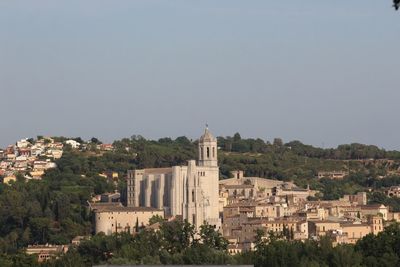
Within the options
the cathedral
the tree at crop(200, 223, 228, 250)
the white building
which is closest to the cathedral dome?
the cathedral

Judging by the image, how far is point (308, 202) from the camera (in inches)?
4560

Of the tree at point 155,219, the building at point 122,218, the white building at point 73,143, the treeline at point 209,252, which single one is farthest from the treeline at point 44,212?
the white building at point 73,143

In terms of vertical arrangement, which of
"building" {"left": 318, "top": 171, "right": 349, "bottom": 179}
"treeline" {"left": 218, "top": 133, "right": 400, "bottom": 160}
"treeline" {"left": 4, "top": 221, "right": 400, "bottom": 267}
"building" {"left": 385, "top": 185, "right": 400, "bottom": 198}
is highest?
"treeline" {"left": 218, "top": 133, "right": 400, "bottom": 160}

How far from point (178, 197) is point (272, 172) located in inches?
1408

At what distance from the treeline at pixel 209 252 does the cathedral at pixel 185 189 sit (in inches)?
477

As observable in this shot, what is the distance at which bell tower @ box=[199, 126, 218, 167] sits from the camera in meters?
104

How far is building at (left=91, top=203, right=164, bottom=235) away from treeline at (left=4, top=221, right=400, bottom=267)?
432 inches

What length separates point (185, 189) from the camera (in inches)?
3932

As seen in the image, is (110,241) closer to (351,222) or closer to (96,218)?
(96,218)

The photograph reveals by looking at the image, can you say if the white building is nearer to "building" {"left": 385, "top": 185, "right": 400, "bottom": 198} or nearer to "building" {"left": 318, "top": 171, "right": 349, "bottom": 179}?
"building" {"left": 318, "top": 171, "right": 349, "bottom": 179}

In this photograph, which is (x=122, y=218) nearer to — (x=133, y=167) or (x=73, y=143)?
(x=133, y=167)

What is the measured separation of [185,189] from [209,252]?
94.4ft

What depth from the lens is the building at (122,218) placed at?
321ft

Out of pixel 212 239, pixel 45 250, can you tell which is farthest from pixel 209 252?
pixel 45 250
